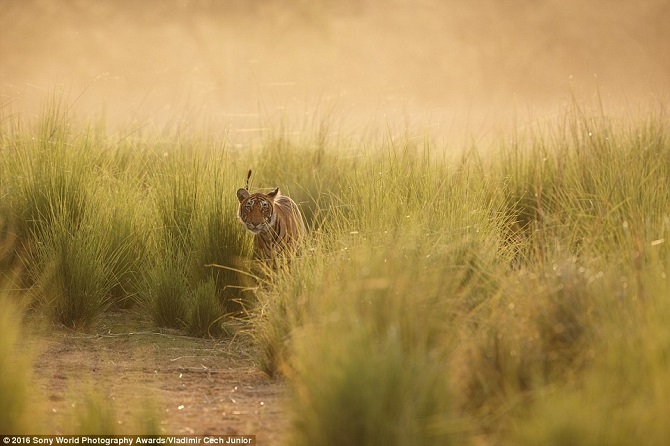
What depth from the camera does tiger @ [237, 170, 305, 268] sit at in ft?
21.2

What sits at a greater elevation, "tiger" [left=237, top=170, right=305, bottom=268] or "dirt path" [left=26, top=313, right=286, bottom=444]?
"tiger" [left=237, top=170, right=305, bottom=268]

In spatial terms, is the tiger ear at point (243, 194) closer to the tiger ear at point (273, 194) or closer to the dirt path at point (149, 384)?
the tiger ear at point (273, 194)

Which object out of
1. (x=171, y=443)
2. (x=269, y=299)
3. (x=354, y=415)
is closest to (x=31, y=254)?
(x=269, y=299)

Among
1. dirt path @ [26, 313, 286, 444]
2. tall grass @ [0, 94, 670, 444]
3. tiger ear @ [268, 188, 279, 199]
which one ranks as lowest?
dirt path @ [26, 313, 286, 444]

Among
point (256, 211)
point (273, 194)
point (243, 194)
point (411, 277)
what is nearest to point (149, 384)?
point (411, 277)

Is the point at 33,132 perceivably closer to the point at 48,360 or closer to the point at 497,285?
the point at 48,360

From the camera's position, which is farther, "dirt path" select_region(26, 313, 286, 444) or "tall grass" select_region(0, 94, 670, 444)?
"dirt path" select_region(26, 313, 286, 444)

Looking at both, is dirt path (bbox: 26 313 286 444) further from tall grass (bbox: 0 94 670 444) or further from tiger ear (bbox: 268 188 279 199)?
tiger ear (bbox: 268 188 279 199)

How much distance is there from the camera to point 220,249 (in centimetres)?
668

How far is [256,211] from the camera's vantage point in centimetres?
645

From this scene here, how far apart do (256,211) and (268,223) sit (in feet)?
0.41

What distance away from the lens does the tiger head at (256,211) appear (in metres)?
6.45

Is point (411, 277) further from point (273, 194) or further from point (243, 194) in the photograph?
point (273, 194)

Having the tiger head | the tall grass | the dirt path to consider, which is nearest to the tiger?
the tiger head
